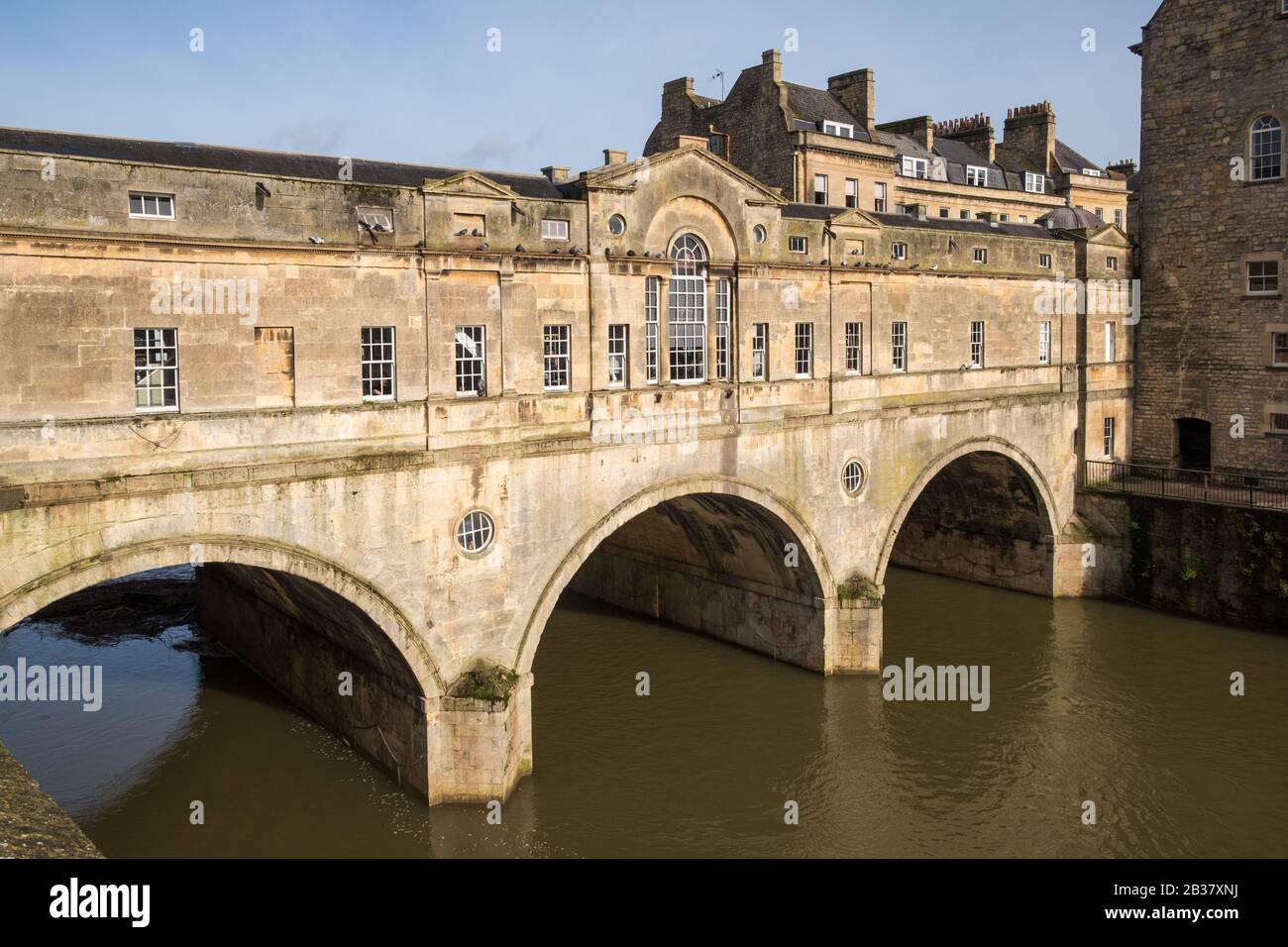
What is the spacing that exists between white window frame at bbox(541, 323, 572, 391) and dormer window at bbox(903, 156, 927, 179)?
93.5 ft

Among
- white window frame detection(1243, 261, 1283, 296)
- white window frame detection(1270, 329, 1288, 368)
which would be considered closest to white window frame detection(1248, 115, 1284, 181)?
white window frame detection(1243, 261, 1283, 296)

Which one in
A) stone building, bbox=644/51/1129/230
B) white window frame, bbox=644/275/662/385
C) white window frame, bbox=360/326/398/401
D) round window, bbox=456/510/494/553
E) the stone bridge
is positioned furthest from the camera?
stone building, bbox=644/51/1129/230

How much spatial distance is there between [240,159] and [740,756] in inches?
576

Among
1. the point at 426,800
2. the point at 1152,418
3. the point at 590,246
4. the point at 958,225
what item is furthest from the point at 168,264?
the point at 1152,418

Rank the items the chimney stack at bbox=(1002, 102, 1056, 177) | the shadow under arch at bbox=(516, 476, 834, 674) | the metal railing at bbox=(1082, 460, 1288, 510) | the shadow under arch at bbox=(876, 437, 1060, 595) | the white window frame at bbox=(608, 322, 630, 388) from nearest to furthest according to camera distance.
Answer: the white window frame at bbox=(608, 322, 630, 388) → the shadow under arch at bbox=(516, 476, 834, 674) → the metal railing at bbox=(1082, 460, 1288, 510) → the shadow under arch at bbox=(876, 437, 1060, 595) → the chimney stack at bbox=(1002, 102, 1056, 177)

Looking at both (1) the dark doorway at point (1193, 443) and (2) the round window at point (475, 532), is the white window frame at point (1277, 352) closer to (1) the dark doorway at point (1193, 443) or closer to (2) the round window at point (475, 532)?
(1) the dark doorway at point (1193, 443)

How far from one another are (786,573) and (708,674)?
3128 millimetres

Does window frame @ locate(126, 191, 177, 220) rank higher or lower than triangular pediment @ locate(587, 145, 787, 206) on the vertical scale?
lower

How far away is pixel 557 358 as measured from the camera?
68.7 ft

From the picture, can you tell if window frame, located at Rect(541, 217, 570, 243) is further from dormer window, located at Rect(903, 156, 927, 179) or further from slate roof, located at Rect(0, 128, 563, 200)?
dormer window, located at Rect(903, 156, 927, 179)

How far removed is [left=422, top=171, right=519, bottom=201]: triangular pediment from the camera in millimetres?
18734

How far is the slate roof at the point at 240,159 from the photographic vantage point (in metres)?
16.5

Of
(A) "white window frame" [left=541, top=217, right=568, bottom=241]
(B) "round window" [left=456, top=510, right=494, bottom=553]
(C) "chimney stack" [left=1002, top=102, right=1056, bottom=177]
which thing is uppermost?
(C) "chimney stack" [left=1002, top=102, right=1056, bottom=177]

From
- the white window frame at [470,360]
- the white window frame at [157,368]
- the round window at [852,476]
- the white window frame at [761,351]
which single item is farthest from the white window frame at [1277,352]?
the white window frame at [157,368]
